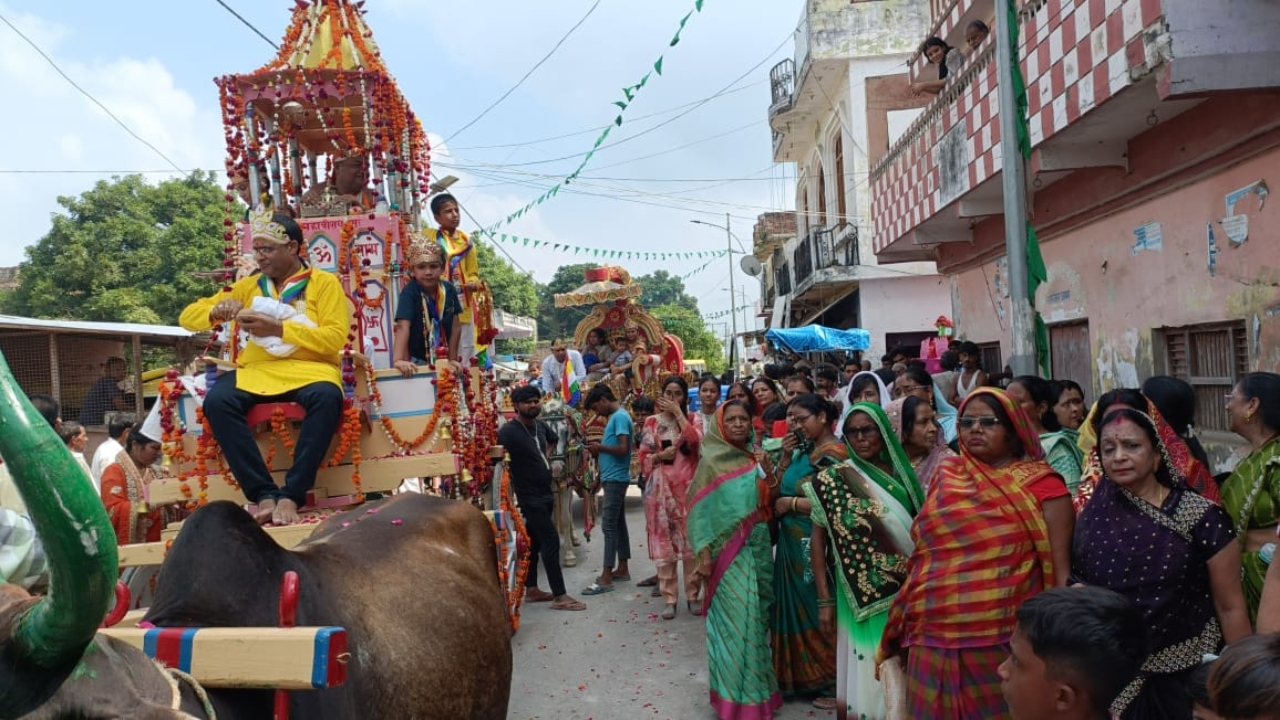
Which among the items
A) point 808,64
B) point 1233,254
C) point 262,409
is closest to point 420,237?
point 262,409

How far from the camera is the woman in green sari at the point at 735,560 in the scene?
4812mm

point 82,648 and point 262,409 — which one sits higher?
point 262,409

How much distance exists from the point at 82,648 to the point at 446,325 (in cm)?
469

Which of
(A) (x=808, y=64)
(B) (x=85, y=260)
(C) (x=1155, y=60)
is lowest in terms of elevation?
(C) (x=1155, y=60)

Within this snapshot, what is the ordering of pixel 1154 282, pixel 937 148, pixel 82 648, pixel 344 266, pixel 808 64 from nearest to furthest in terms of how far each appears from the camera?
pixel 82 648 → pixel 344 266 → pixel 1154 282 → pixel 937 148 → pixel 808 64

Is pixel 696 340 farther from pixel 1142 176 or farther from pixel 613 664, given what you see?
pixel 613 664

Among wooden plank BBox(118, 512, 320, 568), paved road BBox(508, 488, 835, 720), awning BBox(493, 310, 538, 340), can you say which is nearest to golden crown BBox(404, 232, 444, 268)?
wooden plank BBox(118, 512, 320, 568)

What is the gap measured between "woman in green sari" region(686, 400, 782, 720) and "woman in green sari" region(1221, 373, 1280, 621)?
7.69 feet

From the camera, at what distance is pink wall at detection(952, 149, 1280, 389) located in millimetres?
5996

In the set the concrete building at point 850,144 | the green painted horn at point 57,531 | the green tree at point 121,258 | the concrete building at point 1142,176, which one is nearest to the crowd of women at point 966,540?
the green painted horn at point 57,531

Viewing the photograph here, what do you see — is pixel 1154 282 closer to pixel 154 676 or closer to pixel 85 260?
pixel 154 676

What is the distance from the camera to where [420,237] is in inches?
243

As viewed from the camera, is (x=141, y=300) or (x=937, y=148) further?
(x=141, y=300)

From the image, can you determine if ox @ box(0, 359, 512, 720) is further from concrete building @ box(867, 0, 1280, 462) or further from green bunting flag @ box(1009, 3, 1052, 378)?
concrete building @ box(867, 0, 1280, 462)
